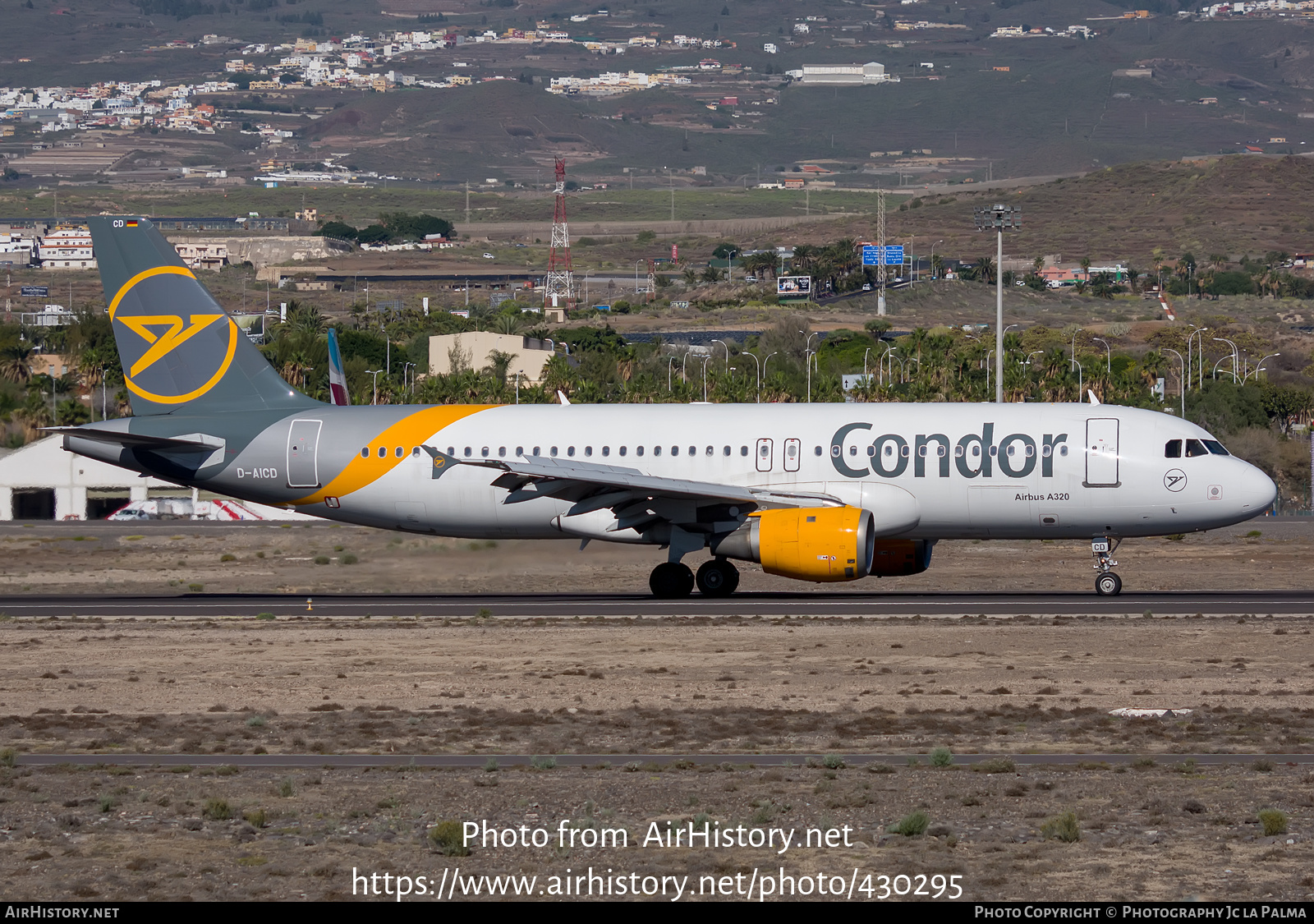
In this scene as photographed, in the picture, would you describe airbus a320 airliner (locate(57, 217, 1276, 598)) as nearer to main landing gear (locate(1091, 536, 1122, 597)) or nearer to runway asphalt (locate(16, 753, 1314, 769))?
main landing gear (locate(1091, 536, 1122, 597))

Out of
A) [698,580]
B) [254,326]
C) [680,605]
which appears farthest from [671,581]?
[254,326]

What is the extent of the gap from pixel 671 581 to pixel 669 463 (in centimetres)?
272

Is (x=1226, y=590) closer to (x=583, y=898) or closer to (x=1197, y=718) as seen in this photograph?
(x=1197, y=718)

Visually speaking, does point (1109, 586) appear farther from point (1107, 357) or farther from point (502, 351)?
point (502, 351)

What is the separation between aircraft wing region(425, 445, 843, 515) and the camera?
36656 mm

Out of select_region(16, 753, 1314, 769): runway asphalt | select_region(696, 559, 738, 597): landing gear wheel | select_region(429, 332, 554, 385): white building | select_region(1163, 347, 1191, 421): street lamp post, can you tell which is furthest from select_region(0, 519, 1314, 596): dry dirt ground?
select_region(429, 332, 554, 385): white building

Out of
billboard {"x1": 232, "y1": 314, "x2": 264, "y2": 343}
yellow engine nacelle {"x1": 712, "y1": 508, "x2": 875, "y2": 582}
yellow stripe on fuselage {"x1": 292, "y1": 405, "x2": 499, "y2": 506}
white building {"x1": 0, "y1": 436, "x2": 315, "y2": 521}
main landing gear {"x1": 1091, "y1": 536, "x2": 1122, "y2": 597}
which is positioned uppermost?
billboard {"x1": 232, "y1": 314, "x2": 264, "y2": 343}

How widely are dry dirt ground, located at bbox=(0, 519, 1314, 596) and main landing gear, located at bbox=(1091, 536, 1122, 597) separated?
133 inches

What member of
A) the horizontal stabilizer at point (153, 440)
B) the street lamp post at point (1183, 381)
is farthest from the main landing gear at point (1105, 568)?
the street lamp post at point (1183, 381)

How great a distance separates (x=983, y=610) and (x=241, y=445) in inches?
690

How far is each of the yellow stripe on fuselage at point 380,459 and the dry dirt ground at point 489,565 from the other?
→ 2194 mm

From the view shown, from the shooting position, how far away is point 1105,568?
38.6m

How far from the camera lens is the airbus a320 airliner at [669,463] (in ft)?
122

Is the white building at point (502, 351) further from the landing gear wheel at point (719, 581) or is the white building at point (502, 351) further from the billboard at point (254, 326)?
the landing gear wheel at point (719, 581)
